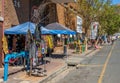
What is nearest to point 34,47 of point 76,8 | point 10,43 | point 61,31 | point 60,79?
point 60,79

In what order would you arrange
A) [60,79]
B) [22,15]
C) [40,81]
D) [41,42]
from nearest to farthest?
[40,81]
[60,79]
[41,42]
[22,15]

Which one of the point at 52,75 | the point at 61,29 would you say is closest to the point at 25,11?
the point at 61,29

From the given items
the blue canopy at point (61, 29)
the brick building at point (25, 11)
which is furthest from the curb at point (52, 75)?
the blue canopy at point (61, 29)

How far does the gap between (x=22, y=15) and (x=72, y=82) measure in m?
12.2

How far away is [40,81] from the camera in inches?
536

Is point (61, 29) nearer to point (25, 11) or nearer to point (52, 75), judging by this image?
point (25, 11)

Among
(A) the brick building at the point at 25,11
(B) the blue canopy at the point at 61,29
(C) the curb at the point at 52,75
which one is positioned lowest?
(C) the curb at the point at 52,75

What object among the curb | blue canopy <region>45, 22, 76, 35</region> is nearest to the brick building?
blue canopy <region>45, 22, 76, 35</region>

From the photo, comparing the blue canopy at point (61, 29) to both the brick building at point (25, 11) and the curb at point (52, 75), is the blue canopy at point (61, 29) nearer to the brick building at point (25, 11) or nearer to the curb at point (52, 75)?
the brick building at point (25, 11)

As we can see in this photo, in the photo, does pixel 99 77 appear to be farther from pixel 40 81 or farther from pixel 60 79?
pixel 40 81

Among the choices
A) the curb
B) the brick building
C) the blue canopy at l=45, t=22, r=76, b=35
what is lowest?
the curb

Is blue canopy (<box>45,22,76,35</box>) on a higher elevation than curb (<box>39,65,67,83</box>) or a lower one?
higher

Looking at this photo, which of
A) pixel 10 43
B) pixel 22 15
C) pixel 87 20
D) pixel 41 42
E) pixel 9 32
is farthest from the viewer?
pixel 87 20

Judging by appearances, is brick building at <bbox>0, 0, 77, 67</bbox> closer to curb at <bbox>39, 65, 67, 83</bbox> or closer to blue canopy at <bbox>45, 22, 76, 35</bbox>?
blue canopy at <bbox>45, 22, 76, 35</bbox>
